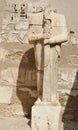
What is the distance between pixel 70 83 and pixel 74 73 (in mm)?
144

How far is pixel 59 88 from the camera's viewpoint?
15.8 feet

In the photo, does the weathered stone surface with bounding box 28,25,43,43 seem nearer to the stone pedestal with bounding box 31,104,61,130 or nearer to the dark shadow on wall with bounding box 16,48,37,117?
the dark shadow on wall with bounding box 16,48,37,117

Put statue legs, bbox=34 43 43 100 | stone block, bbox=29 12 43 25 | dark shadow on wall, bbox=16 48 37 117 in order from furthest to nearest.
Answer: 1. dark shadow on wall, bbox=16 48 37 117
2. stone block, bbox=29 12 43 25
3. statue legs, bbox=34 43 43 100

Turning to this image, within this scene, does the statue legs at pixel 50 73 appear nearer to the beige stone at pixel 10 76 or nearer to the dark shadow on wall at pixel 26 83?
the dark shadow on wall at pixel 26 83

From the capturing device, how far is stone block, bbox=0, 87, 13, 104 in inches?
191

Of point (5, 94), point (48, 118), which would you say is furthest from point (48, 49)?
point (5, 94)

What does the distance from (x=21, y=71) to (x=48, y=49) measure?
33.4 inches

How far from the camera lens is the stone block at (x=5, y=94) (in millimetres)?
4848

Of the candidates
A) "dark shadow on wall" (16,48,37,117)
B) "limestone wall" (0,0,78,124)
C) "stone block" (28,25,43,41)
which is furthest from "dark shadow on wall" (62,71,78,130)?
"stone block" (28,25,43,41)

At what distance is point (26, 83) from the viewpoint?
4871 millimetres

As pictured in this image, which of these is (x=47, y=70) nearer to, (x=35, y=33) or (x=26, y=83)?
(x=35, y=33)

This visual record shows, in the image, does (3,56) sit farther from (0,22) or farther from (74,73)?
(74,73)

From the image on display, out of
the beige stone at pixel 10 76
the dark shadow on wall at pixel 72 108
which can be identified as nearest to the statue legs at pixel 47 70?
the dark shadow on wall at pixel 72 108

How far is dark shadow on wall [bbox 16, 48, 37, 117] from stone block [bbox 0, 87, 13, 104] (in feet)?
0.36
